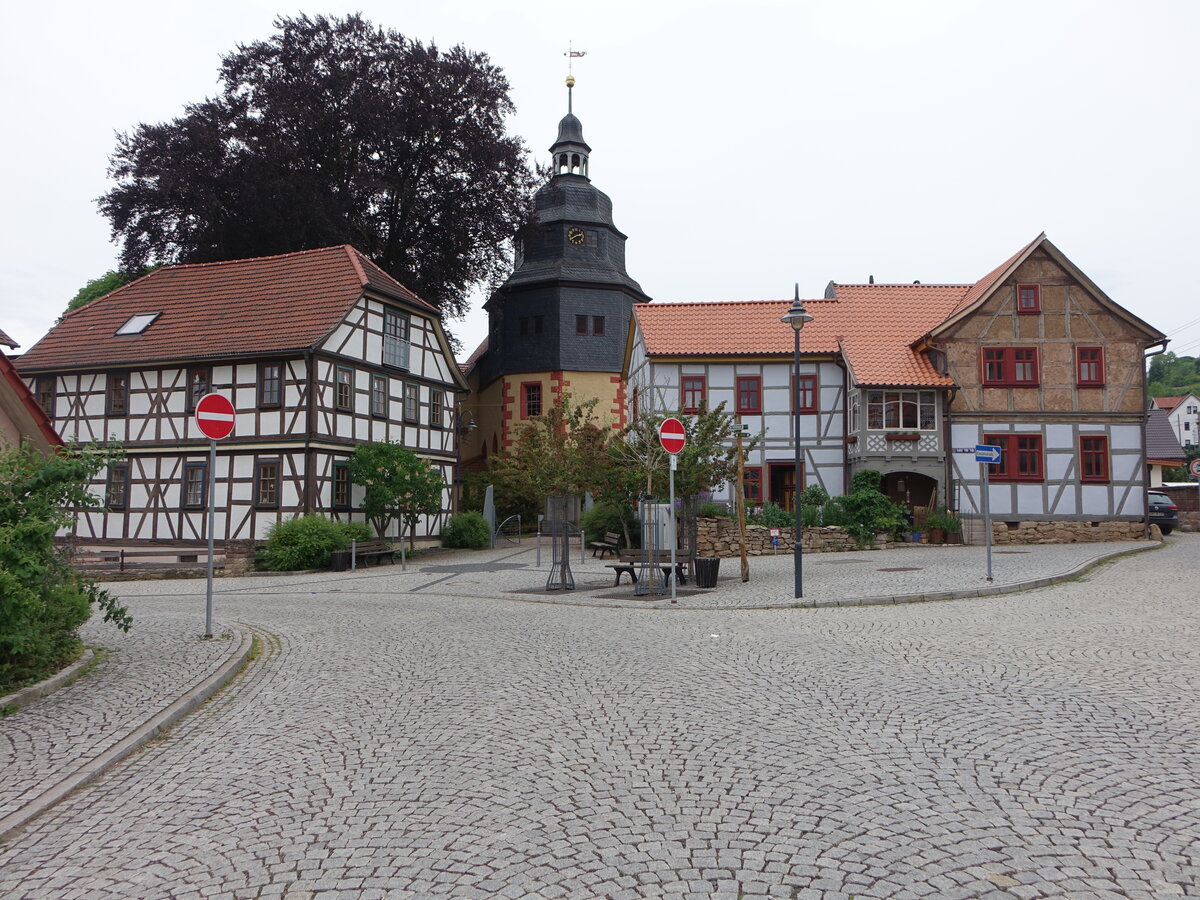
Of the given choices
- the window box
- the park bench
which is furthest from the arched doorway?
the park bench

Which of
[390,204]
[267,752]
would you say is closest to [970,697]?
[267,752]

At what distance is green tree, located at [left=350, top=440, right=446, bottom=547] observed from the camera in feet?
92.4

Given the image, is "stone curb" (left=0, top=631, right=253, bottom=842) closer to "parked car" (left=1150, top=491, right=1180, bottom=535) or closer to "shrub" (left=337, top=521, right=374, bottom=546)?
"shrub" (left=337, top=521, right=374, bottom=546)

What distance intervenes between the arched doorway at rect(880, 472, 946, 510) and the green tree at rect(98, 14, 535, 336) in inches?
687

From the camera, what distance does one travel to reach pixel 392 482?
2825 cm

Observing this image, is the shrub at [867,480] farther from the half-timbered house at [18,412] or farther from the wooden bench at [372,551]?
the half-timbered house at [18,412]

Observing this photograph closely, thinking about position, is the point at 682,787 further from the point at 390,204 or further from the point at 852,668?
the point at 390,204

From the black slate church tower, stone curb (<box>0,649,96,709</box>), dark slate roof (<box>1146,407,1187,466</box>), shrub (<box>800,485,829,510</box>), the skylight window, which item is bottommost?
stone curb (<box>0,649,96,709</box>)

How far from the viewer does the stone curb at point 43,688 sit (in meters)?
7.20

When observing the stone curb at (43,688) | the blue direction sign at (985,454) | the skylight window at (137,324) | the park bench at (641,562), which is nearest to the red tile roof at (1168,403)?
the blue direction sign at (985,454)

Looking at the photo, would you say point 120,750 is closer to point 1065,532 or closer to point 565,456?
point 565,456

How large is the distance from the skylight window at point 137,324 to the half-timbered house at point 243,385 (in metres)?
0.07

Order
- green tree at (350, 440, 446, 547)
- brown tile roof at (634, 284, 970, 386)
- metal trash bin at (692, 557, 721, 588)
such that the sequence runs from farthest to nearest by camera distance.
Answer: brown tile roof at (634, 284, 970, 386), green tree at (350, 440, 446, 547), metal trash bin at (692, 557, 721, 588)

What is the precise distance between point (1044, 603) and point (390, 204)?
97.0ft
